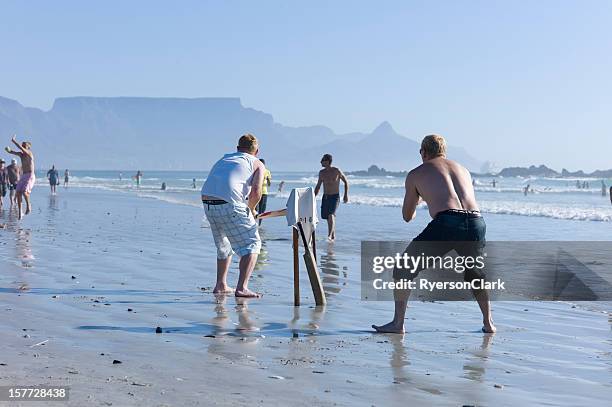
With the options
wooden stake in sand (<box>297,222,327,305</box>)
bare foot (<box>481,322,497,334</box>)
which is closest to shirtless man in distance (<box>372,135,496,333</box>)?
bare foot (<box>481,322,497,334</box>)

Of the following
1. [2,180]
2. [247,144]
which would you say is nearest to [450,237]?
[247,144]

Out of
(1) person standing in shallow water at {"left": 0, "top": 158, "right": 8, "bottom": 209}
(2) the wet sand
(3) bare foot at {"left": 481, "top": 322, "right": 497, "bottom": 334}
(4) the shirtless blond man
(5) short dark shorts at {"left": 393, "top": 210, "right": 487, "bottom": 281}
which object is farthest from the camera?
(1) person standing in shallow water at {"left": 0, "top": 158, "right": 8, "bottom": 209}

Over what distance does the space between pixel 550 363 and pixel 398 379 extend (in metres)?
1.29

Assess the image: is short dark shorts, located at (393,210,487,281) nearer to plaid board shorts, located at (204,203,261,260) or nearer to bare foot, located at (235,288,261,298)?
plaid board shorts, located at (204,203,261,260)

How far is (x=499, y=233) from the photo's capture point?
19422 mm

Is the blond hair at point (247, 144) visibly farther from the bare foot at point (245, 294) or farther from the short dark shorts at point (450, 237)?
the short dark shorts at point (450, 237)

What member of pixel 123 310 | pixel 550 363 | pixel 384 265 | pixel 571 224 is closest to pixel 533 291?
pixel 384 265

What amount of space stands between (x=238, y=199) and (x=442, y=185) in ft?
7.48

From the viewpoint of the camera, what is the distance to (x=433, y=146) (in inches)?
260

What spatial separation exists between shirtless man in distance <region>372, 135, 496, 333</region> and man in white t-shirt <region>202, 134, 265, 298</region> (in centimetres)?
190

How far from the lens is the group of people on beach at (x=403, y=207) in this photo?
6422 mm

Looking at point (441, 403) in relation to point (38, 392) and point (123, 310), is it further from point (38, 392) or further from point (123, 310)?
point (123, 310)

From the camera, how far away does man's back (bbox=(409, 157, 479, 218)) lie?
6426mm

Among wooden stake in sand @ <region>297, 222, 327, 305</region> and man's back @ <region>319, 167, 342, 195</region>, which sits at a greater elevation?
man's back @ <region>319, 167, 342, 195</region>
